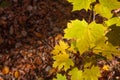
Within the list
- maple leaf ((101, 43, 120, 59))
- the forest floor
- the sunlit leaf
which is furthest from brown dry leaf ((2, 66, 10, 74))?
maple leaf ((101, 43, 120, 59))

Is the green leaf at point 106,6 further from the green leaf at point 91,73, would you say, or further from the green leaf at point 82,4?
the green leaf at point 91,73

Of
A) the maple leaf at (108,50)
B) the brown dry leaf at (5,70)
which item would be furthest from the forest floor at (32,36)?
the maple leaf at (108,50)

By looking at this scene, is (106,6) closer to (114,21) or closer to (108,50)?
(114,21)

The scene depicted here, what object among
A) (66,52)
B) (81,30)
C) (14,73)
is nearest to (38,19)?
(14,73)

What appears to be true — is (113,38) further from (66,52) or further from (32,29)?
(32,29)

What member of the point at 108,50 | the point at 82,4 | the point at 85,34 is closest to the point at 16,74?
the point at 108,50

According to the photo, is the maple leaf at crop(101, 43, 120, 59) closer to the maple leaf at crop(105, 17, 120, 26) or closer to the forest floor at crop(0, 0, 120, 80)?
the maple leaf at crop(105, 17, 120, 26)
